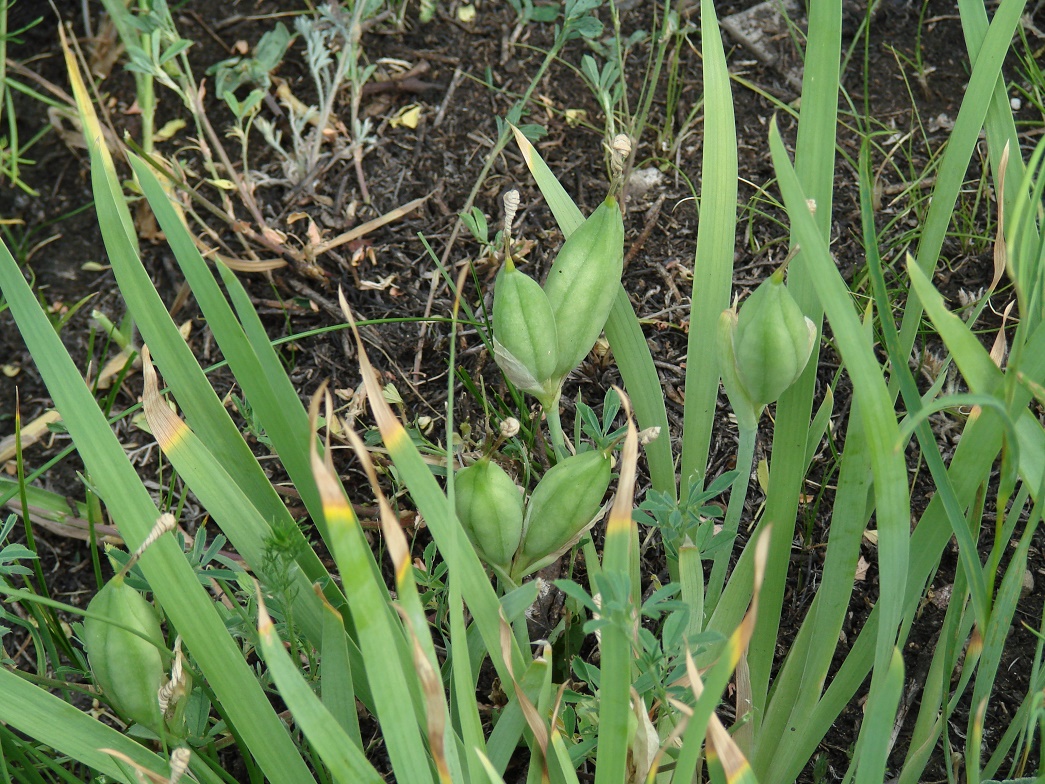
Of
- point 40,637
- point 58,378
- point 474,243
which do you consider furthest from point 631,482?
point 474,243

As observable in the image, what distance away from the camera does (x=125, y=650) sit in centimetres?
73

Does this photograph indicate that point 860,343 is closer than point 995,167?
Yes

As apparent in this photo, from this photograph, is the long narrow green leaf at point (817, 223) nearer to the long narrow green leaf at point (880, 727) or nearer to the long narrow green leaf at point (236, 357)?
the long narrow green leaf at point (880, 727)

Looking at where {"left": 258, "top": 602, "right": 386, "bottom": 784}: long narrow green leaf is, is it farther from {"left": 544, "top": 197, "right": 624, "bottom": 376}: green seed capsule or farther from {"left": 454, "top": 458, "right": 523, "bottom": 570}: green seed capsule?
{"left": 544, "top": 197, "right": 624, "bottom": 376}: green seed capsule

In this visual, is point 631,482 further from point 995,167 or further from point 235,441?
point 995,167

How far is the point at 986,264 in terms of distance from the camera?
52.7 inches

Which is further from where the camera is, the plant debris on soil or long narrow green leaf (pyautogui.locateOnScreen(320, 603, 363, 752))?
the plant debris on soil

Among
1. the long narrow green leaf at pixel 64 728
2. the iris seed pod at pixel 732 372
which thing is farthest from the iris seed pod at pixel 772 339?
the long narrow green leaf at pixel 64 728

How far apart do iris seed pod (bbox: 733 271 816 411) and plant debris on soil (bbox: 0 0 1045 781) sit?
17.5 inches

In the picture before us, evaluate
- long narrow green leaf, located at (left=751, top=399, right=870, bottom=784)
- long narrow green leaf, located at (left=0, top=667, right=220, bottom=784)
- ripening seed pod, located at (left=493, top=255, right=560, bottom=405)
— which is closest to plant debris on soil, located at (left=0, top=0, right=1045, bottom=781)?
long narrow green leaf, located at (left=751, top=399, right=870, bottom=784)

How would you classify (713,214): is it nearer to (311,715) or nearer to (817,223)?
(817,223)

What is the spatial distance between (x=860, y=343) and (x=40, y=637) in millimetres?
932

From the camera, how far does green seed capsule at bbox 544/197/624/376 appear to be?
0.80m

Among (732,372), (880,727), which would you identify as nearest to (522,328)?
(732,372)
